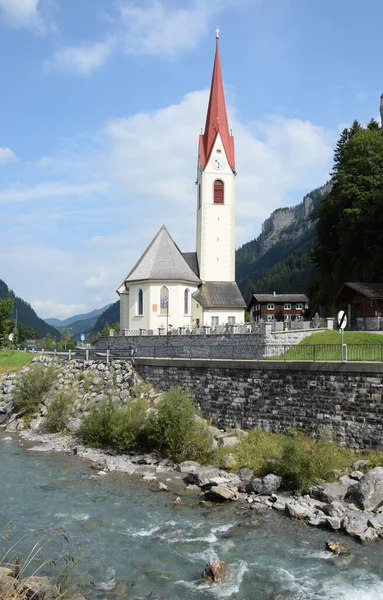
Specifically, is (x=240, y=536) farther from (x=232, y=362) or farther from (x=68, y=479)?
(x=232, y=362)

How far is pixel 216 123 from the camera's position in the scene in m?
54.8

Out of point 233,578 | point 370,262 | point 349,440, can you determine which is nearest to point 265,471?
point 349,440

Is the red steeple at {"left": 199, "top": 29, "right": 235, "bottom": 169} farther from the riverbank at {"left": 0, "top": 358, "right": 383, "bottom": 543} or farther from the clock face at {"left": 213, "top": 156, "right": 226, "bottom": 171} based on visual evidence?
the riverbank at {"left": 0, "top": 358, "right": 383, "bottom": 543}

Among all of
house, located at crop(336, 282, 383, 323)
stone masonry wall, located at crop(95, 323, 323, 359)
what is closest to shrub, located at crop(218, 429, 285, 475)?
stone masonry wall, located at crop(95, 323, 323, 359)

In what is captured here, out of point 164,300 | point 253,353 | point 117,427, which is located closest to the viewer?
point 117,427

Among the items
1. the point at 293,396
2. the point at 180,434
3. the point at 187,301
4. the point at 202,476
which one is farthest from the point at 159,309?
the point at 202,476

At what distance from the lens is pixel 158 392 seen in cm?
3056

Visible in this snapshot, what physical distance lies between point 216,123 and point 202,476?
4358cm

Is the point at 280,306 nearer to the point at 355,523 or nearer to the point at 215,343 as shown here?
the point at 215,343

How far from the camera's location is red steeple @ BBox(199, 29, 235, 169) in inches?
2144

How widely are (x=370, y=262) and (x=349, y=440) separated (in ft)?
96.1

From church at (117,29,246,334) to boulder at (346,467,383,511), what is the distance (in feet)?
98.4

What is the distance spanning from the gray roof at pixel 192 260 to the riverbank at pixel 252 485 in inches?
1062

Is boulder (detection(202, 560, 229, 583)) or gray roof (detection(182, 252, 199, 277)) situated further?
gray roof (detection(182, 252, 199, 277))
